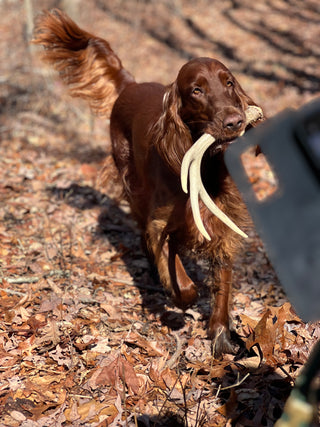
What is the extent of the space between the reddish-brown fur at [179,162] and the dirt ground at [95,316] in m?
0.36

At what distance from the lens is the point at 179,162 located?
10.9ft

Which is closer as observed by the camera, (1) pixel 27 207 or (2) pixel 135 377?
(2) pixel 135 377

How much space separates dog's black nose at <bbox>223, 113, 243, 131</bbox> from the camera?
2859 millimetres

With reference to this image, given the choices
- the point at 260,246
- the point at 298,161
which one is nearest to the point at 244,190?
the point at 298,161

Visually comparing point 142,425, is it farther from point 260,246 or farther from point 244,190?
point 260,246

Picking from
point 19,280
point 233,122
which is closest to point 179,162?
point 233,122

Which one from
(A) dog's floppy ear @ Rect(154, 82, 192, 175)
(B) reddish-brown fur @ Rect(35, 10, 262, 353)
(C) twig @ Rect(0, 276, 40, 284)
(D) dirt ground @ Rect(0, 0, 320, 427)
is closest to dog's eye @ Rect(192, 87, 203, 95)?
(B) reddish-brown fur @ Rect(35, 10, 262, 353)

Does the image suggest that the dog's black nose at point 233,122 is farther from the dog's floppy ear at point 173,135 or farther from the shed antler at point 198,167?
the dog's floppy ear at point 173,135

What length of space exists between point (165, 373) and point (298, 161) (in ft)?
7.13

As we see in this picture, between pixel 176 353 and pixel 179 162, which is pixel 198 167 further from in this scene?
pixel 176 353

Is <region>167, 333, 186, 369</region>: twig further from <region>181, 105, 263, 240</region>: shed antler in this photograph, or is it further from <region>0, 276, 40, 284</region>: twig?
<region>0, 276, 40, 284</region>: twig

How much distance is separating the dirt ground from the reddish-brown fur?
357mm

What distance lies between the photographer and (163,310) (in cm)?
404

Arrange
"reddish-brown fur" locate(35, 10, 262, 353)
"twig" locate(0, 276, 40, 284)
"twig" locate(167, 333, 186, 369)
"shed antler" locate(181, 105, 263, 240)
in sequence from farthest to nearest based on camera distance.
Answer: "twig" locate(0, 276, 40, 284)
"twig" locate(167, 333, 186, 369)
"reddish-brown fur" locate(35, 10, 262, 353)
"shed antler" locate(181, 105, 263, 240)
